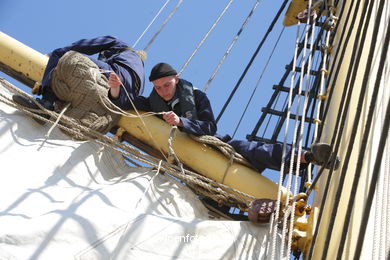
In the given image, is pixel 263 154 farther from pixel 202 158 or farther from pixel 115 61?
A: pixel 115 61

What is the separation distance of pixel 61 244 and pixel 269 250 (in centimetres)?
78

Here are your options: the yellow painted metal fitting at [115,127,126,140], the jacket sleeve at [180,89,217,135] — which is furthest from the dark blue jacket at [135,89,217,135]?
the yellow painted metal fitting at [115,127,126,140]

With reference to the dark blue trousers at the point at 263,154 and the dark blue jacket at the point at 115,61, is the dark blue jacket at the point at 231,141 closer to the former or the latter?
the dark blue trousers at the point at 263,154

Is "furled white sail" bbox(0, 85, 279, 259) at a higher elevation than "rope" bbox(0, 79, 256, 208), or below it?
below

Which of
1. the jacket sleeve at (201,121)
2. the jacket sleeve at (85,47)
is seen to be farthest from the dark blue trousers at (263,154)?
the jacket sleeve at (85,47)

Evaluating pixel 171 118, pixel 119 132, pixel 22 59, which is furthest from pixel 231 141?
pixel 22 59

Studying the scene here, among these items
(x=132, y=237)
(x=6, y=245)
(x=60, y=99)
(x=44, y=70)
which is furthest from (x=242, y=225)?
(x=44, y=70)

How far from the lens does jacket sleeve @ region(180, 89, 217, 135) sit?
11.6 feet

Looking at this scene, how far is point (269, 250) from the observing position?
2670 mm

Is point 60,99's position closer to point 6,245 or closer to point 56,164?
point 56,164

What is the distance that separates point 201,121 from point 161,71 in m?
0.34

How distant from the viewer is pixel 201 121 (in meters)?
3.60

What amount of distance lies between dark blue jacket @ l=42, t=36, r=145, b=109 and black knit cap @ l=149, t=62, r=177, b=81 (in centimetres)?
20

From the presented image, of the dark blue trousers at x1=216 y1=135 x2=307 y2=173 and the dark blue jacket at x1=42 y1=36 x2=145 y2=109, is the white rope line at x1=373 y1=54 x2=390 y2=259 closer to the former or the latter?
the dark blue trousers at x1=216 y1=135 x2=307 y2=173
